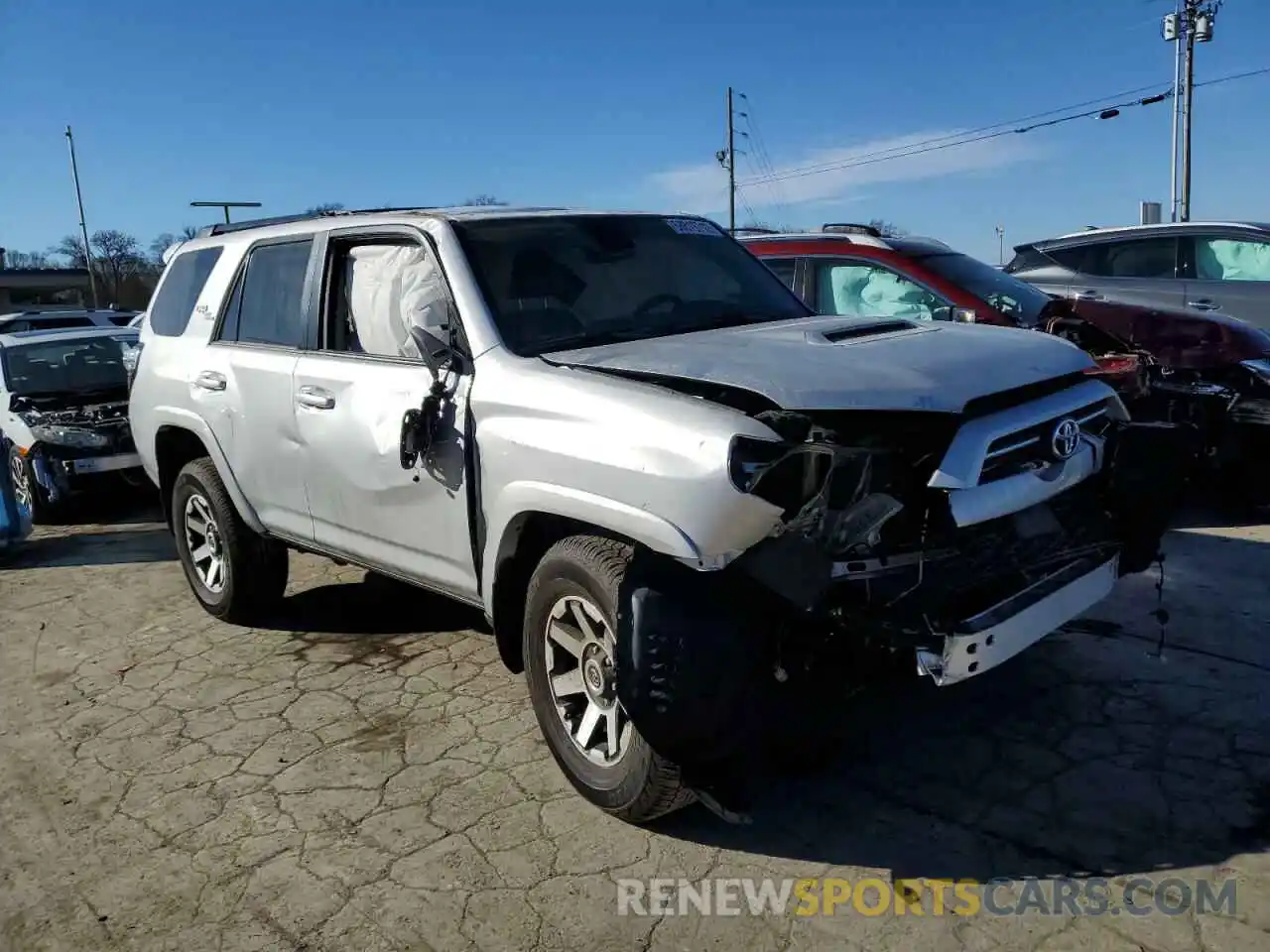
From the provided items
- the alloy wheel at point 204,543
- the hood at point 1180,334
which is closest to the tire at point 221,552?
the alloy wheel at point 204,543

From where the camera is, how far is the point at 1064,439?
10.4 ft

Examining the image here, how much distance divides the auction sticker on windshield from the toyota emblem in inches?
79.6

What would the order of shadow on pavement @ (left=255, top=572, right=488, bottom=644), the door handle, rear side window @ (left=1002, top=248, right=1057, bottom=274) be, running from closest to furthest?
the door handle → shadow on pavement @ (left=255, top=572, right=488, bottom=644) → rear side window @ (left=1002, top=248, right=1057, bottom=274)

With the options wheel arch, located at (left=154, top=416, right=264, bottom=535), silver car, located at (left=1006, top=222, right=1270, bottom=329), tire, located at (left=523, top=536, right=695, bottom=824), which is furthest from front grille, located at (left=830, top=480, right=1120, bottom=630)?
silver car, located at (left=1006, top=222, right=1270, bottom=329)

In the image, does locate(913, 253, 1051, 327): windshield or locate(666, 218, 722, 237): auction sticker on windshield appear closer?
locate(666, 218, 722, 237): auction sticker on windshield

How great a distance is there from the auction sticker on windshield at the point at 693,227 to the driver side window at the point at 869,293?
2313mm

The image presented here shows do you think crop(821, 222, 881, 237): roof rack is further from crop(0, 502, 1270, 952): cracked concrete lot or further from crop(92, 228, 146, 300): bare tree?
crop(92, 228, 146, 300): bare tree

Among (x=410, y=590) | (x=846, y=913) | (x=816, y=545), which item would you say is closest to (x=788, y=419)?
(x=816, y=545)

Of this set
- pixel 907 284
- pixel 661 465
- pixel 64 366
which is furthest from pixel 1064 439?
pixel 64 366

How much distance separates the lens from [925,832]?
3.12 metres

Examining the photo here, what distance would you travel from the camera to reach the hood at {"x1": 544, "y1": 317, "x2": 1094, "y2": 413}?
2832mm

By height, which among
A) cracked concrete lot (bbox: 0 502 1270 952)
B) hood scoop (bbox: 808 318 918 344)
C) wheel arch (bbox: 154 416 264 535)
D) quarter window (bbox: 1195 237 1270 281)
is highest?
quarter window (bbox: 1195 237 1270 281)

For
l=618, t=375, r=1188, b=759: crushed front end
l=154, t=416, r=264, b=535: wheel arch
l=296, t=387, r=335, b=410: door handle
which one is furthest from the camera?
l=154, t=416, r=264, b=535: wheel arch

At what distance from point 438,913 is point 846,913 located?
3.72 ft
